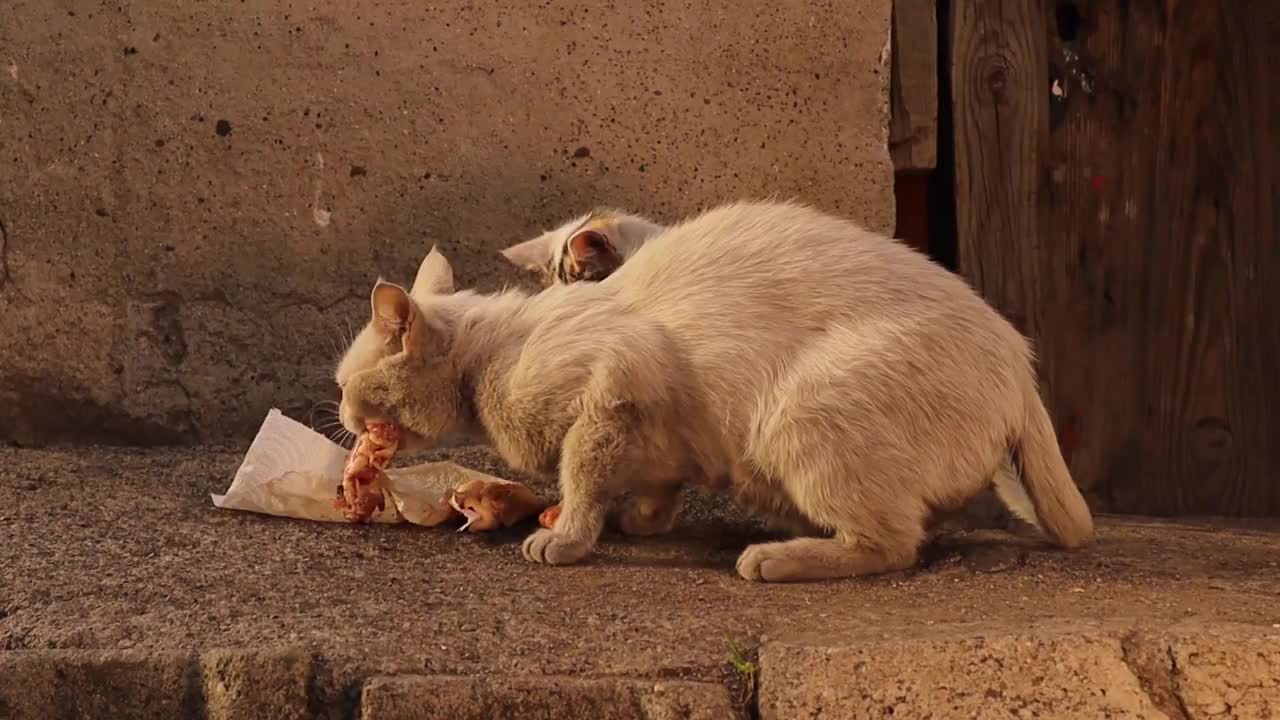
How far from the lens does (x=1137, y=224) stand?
4.50 meters

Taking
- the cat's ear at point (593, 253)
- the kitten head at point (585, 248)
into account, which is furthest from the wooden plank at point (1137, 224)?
the cat's ear at point (593, 253)

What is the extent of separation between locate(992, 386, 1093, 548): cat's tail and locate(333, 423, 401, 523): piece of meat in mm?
1366

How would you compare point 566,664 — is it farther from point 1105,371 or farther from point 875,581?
point 1105,371

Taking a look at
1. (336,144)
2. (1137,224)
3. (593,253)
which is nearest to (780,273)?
(593,253)

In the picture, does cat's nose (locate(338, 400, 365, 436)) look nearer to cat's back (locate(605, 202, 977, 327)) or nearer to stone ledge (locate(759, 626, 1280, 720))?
cat's back (locate(605, 202, 977, 327))

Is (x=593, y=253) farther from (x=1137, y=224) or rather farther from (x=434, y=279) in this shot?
(x=1137, y=224)

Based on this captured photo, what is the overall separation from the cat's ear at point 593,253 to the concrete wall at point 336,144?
18.1 inches

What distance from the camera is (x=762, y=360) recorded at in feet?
9.77

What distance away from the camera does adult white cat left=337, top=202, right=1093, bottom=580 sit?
2.90 m

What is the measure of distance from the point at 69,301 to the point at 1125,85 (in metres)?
3.20

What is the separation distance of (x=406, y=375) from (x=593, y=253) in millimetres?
608

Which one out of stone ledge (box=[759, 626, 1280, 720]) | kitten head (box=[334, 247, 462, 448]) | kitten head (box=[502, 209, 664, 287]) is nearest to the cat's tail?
stone ledge (box=[759, 626, 1280, 720])

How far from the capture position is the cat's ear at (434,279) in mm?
3445

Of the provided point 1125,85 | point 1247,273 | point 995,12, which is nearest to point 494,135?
point 995,12
